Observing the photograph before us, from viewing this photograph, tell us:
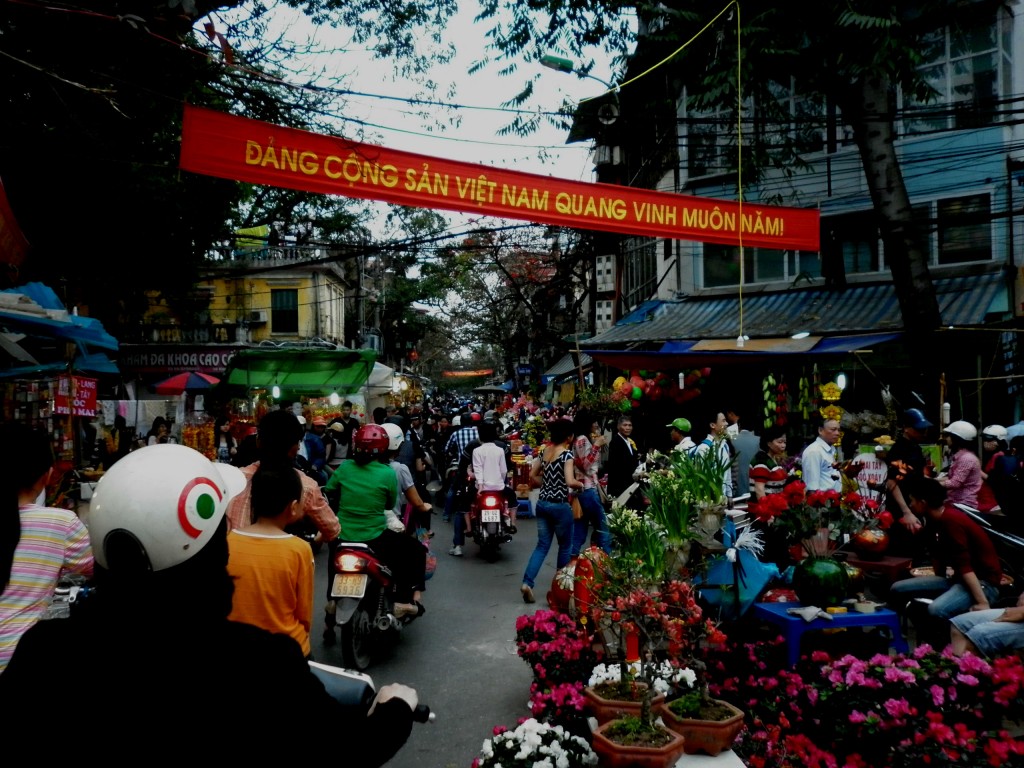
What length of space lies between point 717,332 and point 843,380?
308cm

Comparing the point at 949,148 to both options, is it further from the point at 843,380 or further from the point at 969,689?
the point at 969,689

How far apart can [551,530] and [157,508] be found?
20.4 feet

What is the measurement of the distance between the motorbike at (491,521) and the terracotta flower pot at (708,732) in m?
6.04

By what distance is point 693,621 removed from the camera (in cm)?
403

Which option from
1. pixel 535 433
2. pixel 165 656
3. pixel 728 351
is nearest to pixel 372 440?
pixel 165 656

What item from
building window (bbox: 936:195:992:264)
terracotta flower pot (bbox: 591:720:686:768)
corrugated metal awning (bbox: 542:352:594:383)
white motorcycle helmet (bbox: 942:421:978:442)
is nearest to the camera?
terracotta flower pot (bbox: 591:720:686:768)

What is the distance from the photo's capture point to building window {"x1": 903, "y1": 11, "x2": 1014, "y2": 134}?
1364 cm

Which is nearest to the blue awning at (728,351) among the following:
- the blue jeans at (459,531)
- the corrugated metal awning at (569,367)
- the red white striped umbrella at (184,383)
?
the blue jeans at (459,531)

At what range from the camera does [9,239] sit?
257 inches

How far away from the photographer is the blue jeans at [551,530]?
7.57 m

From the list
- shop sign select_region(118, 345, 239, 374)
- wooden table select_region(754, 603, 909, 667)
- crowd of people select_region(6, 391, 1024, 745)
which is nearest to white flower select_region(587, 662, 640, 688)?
wooden table select_region(754, 603, 909, 667)

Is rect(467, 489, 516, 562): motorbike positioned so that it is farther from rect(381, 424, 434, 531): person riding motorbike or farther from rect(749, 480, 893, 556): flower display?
rect(749, 480, 893, 556): flower display

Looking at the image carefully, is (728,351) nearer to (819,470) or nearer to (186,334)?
(819,470)

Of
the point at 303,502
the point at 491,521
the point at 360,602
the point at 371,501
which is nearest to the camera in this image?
the point at 303,502
